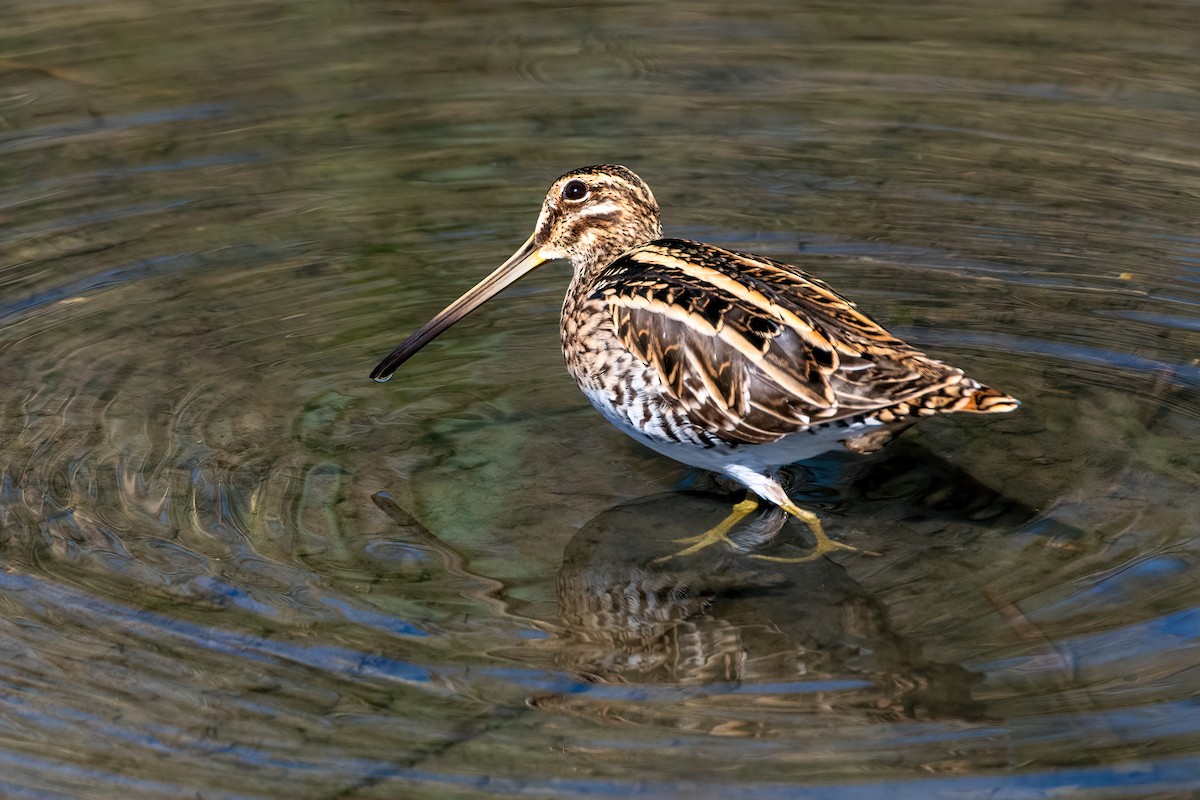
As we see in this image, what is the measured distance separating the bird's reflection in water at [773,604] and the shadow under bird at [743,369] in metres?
0.19

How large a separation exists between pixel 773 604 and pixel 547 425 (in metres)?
1.70

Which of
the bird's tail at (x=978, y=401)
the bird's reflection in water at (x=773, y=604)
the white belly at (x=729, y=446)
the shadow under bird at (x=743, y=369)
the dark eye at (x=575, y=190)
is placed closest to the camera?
the bird's reflection in water at (x=773, y=604)

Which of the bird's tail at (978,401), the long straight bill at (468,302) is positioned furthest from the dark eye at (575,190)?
the bird's tail at (978,401)

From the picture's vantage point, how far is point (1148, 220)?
8562 mm

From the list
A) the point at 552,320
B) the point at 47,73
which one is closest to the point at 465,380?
the point at 552,320

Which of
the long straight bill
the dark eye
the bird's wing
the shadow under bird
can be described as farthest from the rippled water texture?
the dark eye

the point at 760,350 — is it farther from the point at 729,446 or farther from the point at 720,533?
the point at 720,533

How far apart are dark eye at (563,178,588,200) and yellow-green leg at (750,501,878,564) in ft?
5.63

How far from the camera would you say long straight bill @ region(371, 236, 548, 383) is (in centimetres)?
699

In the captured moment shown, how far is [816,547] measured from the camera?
6.05 m

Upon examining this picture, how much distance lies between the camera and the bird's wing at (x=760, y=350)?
5672mm

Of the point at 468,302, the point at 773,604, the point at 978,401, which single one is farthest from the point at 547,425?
the point at 978,401

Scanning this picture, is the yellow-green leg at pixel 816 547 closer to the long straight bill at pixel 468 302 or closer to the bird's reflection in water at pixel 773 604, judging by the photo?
the bird's reflection in water at pixel 773 604

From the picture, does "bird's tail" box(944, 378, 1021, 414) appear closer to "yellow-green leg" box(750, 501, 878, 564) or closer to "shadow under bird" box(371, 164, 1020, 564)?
"shadow under bird" box(371, 164, 1020, 564)
